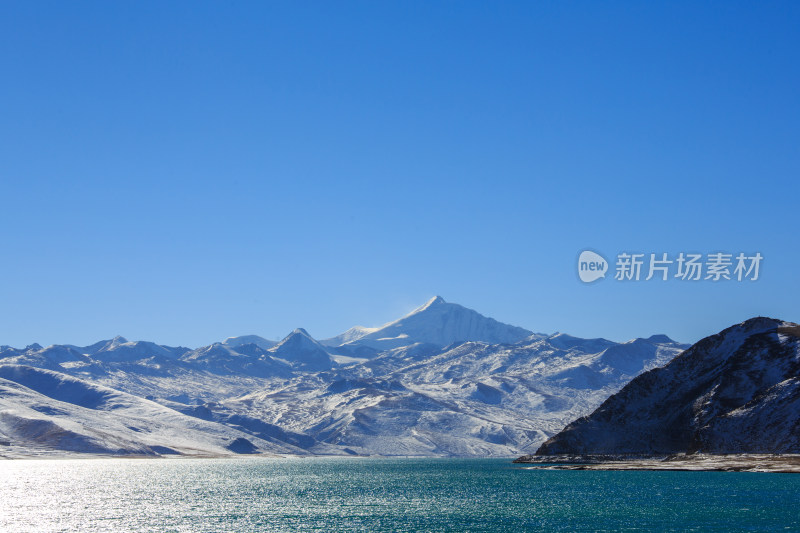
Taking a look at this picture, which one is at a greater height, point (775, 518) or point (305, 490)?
point (775, 518)

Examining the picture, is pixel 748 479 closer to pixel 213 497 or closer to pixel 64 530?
pixel 213 497

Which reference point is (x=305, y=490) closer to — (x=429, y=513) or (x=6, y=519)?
(x=429, y=513)

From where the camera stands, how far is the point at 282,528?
4247 inches

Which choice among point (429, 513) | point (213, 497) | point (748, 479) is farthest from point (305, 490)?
point (748, 479)

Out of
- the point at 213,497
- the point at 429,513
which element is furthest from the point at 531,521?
the point at 213,497

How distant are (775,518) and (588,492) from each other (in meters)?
55.8

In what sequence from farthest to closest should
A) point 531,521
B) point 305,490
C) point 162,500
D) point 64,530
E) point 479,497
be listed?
point 305,490
point 479,497
point 162,500
point 531,521
point 64,530

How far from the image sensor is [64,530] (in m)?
106

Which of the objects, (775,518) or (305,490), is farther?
(305,490)

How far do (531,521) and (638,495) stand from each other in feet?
154

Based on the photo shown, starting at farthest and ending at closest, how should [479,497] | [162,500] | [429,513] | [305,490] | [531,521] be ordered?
[305,490], [479,497], [162,500], [429,513], [531,521]

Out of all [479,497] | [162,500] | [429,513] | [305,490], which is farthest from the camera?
[305,490]

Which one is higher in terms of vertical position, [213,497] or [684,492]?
[684,492]

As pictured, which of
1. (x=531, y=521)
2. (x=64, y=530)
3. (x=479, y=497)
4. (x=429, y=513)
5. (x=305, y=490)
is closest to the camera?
(x=64, y=530)
